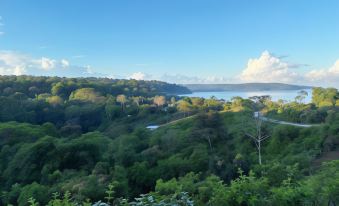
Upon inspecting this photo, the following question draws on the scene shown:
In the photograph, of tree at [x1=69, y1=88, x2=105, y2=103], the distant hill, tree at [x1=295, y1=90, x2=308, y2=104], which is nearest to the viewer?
tree at [x1=295, y1=90, x2=308, y2=104]

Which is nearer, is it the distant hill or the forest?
the forest

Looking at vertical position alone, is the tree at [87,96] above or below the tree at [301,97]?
below

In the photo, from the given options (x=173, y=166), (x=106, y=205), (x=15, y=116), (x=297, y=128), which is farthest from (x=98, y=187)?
(x=15, y=116)

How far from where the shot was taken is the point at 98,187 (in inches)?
513

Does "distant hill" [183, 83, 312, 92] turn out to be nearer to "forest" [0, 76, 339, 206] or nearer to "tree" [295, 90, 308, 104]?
"tree" [295, 90, 308, 104]

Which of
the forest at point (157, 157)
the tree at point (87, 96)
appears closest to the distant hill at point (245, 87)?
the tree at point (87, 96)

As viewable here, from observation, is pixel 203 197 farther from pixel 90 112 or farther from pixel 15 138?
pixel 90 112

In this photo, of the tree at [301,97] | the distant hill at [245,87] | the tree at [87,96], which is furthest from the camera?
the distant hill at [245,87]

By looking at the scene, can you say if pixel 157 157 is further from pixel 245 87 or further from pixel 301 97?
pixel 245 87

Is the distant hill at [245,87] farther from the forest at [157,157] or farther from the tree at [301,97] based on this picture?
the forest at [157,157]

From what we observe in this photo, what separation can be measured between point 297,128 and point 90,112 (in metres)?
29.5

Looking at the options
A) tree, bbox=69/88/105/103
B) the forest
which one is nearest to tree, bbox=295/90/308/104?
the forest

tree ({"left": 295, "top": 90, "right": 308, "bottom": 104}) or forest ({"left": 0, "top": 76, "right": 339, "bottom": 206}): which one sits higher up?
tree ({"left": 295, "top": 90, "right": 308, "bottom": 104})

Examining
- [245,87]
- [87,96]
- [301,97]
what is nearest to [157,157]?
[301,97]
